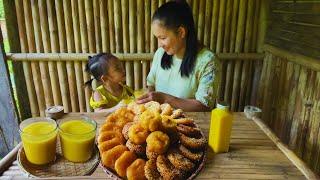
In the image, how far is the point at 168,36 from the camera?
2.24m

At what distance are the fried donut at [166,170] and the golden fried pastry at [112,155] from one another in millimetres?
176

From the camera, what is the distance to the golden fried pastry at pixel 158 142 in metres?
1.21

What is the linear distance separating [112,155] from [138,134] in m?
0.15

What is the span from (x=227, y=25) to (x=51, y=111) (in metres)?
2.70

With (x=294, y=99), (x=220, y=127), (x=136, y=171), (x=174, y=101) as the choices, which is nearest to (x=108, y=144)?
(x=136, y=171)

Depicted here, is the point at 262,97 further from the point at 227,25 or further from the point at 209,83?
the point at 209,83

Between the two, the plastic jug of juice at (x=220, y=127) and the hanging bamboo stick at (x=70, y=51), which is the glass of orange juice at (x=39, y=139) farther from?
the hanging bamboo stick at (x=70, y=51)

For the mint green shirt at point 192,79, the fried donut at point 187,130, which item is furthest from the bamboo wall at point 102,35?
the fried donut at point 187,130

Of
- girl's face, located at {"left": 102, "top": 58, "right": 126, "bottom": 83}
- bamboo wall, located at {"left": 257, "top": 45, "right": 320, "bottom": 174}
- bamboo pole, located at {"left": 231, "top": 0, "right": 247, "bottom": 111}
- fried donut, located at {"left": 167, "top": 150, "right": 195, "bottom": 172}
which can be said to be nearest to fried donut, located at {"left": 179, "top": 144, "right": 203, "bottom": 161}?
fried donut, located at {"left": 167, "top": 150, "right": 195, "bottom": 172}

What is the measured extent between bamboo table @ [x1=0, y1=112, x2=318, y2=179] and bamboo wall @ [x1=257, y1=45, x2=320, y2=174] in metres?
1.24

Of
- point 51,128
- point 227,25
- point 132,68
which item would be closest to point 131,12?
point 132,68

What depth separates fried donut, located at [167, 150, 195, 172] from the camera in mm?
1222

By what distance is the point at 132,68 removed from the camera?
3.88 meters

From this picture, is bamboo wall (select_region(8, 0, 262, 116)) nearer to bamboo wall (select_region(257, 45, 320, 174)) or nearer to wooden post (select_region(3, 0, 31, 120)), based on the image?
wooden post (select_region(3, 0, 31, 120))
